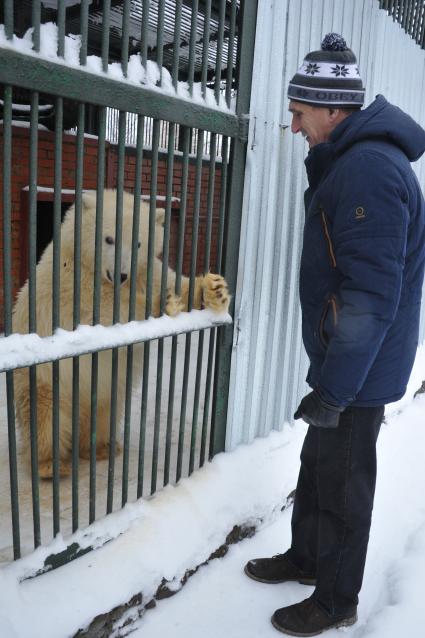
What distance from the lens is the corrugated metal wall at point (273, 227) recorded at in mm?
3201

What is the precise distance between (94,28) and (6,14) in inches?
211

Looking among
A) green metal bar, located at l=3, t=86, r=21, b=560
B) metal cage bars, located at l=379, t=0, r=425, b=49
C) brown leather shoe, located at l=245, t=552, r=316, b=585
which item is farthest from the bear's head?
metal cage bars, located at l=379, t=0, r=425, b=49

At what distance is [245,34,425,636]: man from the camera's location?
204cm

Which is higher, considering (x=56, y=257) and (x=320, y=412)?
(x=56, y=257)

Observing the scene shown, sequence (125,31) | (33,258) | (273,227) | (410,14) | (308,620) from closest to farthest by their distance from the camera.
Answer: (33,258) → (125,31) → (308,620) → (273,227) → (410,14)

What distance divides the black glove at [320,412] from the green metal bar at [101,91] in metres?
1.40

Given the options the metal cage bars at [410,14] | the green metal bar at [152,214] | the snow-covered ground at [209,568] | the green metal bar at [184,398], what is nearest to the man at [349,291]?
the snow-covered ground at [209,568]

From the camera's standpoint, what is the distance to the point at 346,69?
2.37m

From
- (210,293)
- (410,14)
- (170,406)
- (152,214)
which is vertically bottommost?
(170,406)

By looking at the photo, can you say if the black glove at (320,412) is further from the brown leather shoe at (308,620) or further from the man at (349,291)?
the brown leather shoe at (308,620)

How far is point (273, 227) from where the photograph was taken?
3.47 meters

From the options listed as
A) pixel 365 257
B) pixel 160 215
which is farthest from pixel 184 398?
pixel 365 257

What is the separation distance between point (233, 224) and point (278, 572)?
6.07ft

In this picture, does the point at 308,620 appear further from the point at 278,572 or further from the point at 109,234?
the point at 109,234
